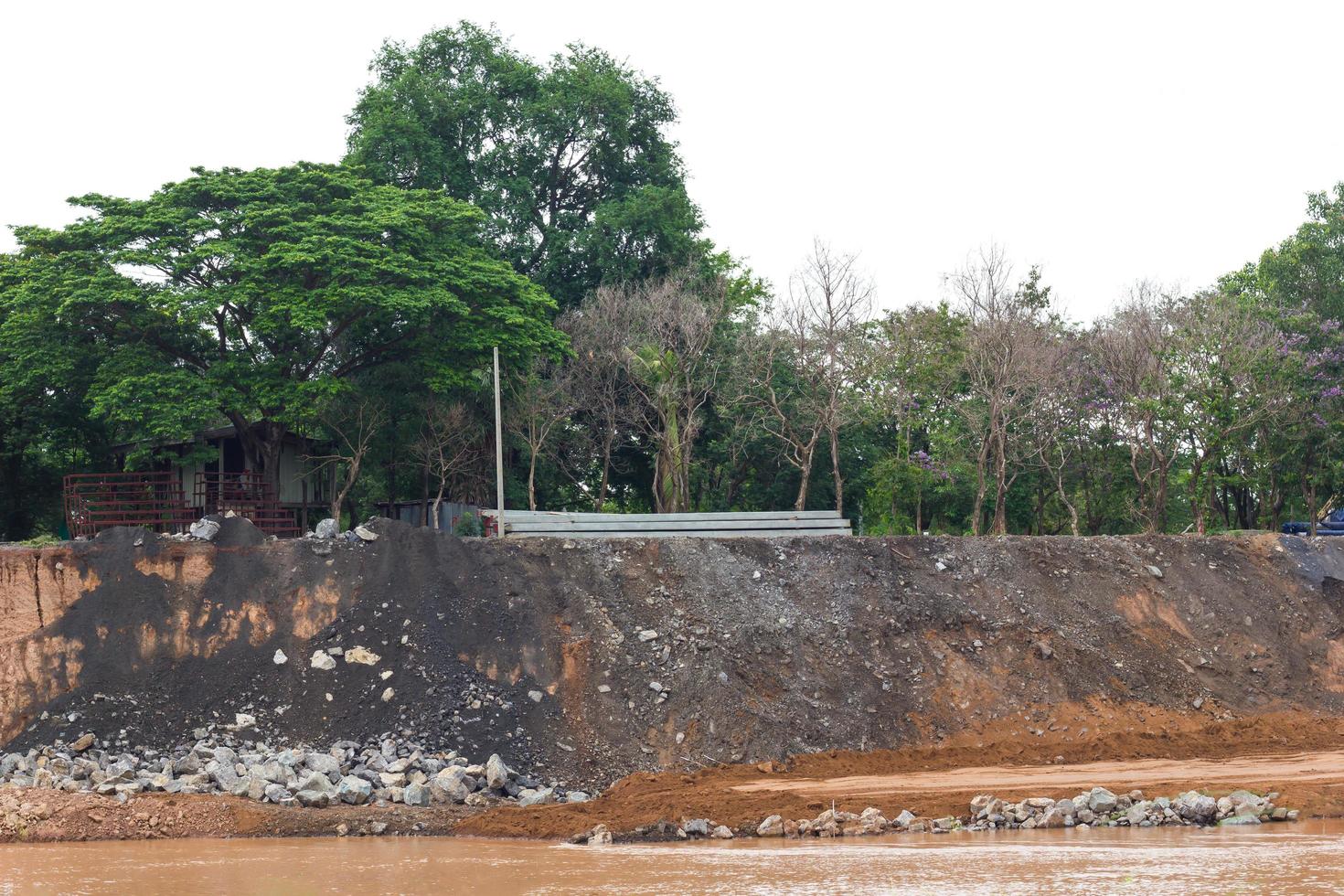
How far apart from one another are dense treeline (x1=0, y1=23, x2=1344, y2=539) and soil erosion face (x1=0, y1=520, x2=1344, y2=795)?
762cm

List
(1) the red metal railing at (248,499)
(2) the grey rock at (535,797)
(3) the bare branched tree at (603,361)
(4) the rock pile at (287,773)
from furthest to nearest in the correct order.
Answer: (3) the bare branched tree at (603,361), (1) the red metal railing at (248,499), (2) the grey rock at (535,797), (4) the rock pile at (287,773)

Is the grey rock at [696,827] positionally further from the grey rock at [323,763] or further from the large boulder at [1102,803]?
the large boulder at [1102,803]

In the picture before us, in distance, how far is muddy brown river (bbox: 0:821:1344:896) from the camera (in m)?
15.6

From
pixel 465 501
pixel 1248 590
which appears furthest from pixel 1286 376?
pixel 465 501

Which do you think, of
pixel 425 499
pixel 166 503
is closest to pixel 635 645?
pixel 166 503

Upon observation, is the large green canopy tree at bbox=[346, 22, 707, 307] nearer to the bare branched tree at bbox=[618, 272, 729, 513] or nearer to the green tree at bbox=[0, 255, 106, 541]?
the bare branched tree at bbox=[618, 272, 729, 513]

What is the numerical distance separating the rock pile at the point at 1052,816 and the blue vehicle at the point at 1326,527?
18.6 meters

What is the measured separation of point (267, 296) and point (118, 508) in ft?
21.5

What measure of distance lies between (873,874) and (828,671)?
8.21m

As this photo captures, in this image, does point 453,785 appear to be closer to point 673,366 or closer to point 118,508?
point 118,508

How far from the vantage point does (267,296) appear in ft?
103

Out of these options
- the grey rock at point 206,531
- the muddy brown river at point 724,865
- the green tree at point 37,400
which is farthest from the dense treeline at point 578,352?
the muddy brown river at point 724,865

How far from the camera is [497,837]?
1903 cm

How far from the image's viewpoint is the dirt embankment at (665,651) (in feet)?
73.4
